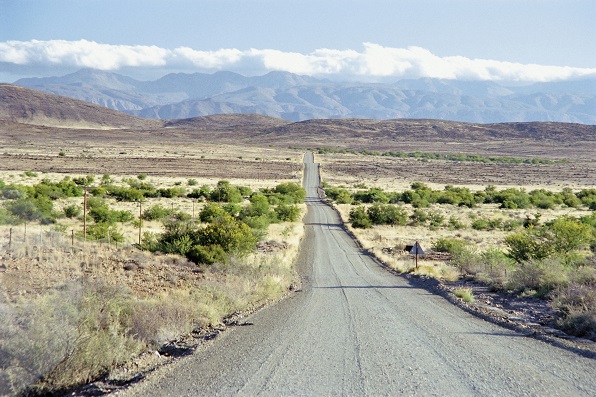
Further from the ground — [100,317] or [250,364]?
[100,317]

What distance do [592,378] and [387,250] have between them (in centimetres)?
2336

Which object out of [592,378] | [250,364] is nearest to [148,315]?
[250,364]

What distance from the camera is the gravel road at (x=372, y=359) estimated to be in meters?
7.12

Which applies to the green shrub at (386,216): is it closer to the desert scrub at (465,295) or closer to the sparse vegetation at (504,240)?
the sparse vegetation at (504,240)

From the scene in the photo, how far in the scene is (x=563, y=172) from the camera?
4309 inches

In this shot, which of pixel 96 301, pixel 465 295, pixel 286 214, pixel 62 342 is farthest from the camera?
pixel 286 214

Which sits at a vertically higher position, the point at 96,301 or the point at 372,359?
the point at 96,301

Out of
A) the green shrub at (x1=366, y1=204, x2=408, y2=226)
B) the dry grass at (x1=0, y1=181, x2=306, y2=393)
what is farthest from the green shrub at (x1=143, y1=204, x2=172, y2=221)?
the green shrub at (x1=366, y1=204, x2=408, y2=226)

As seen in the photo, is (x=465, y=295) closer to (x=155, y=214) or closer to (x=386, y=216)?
(x=155, y=214)

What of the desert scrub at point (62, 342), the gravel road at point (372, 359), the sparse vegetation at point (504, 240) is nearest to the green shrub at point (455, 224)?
the sparse vegetation at point (504, 240)

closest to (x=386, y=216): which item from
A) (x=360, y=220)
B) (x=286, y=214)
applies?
(x=360, y=220)

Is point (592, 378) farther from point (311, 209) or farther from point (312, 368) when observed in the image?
point (311, 209)

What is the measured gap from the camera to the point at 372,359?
336 inches

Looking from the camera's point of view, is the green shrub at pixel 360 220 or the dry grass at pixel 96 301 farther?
the green shrub at pixel 360 220
